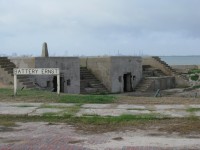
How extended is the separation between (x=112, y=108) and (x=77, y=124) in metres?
2.24

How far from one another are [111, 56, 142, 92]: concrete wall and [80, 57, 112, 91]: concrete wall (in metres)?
0.30

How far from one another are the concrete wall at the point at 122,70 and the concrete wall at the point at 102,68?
0.30 m

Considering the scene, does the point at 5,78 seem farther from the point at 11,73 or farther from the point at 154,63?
the point at 154,63

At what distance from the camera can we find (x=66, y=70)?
2706 cm

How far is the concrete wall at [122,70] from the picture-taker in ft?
99.7

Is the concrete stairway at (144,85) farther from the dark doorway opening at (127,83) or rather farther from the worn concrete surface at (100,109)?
the worn concrete surface at (100,109)

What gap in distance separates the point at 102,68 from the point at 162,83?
632 cm

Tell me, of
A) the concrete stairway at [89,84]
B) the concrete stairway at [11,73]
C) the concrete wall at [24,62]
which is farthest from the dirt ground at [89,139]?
the concrete stairway at [89,84]

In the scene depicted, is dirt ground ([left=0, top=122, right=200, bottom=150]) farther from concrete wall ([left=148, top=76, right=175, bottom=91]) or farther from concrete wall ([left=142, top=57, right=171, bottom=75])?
concrete wall ([left=142, top=57, right=171, bottom=75])

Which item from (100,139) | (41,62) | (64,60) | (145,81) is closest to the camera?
(100,139)

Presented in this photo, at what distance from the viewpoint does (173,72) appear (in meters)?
38.9

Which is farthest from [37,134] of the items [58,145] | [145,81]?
[145,81]

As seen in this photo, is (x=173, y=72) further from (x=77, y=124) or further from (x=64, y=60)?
(x=77, y=124)

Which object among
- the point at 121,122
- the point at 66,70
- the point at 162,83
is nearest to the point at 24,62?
the point at 66,70
